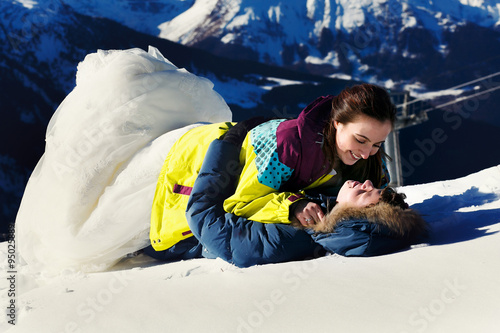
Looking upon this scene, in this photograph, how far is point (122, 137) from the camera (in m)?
1.67

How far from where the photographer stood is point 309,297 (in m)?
0.89

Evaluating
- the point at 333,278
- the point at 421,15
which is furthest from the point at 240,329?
the point at 421,15

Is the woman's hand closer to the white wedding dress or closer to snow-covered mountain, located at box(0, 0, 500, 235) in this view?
the white wedding dress

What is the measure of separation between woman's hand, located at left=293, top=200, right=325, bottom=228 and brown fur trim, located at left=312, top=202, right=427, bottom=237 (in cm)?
1

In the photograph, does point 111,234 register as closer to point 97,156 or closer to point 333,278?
point 97,156

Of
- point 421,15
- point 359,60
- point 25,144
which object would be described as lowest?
point 25,144

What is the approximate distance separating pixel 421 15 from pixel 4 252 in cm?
927

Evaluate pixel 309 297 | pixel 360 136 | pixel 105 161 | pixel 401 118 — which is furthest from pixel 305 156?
pixel 401 118

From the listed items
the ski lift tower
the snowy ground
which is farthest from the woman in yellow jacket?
the ski lift tower

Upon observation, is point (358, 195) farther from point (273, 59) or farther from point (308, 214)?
point (273, 59)

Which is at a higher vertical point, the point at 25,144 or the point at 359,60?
the point at 359,60

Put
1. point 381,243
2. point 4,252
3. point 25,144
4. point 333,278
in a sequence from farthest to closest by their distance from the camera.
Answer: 1. point 25,144
2. point 4,252
3. point 381,243
4. point 333,278

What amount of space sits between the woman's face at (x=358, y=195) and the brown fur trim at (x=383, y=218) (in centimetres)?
2

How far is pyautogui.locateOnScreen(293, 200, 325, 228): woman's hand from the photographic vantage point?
1187mm
